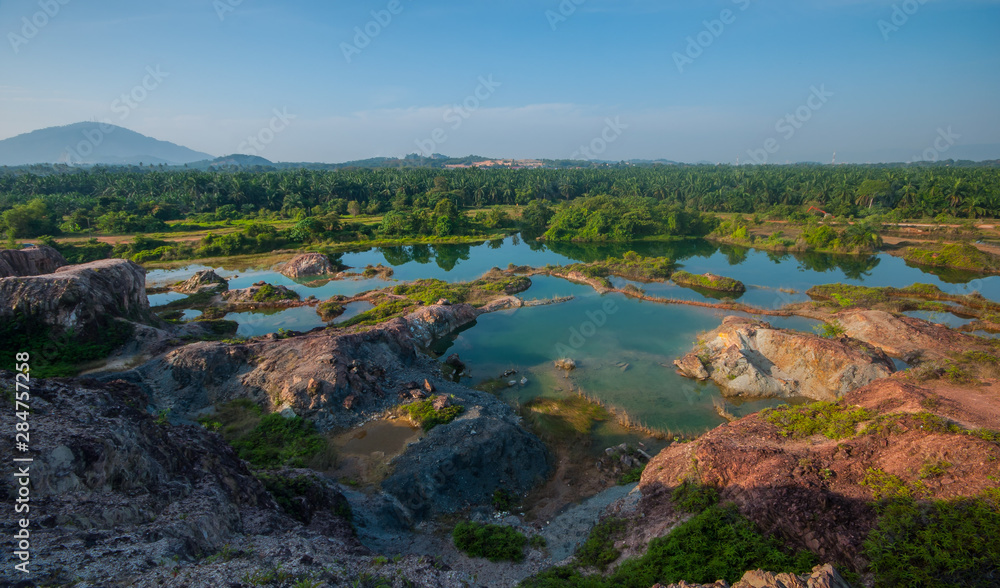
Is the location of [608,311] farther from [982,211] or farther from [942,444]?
[982,211]

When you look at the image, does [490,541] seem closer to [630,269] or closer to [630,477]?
[630,477]

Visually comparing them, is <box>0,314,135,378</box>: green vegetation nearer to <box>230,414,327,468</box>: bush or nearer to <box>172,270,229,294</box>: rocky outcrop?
<box>230,414,327,468</box>: bush

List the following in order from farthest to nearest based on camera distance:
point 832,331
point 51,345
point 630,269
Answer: point 630,269 → point 832,331 → point 51,345

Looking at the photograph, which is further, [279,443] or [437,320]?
[437,320]

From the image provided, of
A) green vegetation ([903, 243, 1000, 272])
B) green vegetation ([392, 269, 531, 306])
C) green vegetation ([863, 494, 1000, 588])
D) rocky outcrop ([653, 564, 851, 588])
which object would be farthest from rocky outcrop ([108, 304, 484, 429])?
green vegetation ([903, 243, 1000, 272])

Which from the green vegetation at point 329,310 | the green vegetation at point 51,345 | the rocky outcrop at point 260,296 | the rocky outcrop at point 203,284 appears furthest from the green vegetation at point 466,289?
the green vegetation at point 51,345

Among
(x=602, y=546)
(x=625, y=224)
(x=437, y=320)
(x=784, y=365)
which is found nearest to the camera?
(x=602, y=546)

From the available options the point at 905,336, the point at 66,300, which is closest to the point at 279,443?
the point at 66,300
